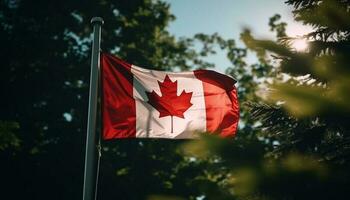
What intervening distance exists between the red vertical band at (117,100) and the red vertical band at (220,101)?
4.33 ft

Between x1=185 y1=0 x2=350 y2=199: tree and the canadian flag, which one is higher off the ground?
the canadian flag

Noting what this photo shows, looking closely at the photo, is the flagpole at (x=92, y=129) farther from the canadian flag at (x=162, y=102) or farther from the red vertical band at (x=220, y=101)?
the red vertical band at (x=220, y=101)

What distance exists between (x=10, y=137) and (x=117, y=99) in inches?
194

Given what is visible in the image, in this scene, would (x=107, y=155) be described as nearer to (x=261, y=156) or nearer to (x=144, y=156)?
(x=144, y=156)

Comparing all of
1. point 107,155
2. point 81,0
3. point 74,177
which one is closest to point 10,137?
point 74,177

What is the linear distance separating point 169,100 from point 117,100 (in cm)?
90

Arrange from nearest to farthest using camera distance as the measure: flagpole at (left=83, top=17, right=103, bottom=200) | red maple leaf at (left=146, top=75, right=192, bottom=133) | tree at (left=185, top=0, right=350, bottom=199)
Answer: tree at (left=185, top=0, right=350, bottom=199)
flagpole at (left=83, top=17, right=103, bottom=200)
red maple leaf at (left=146, top=75, right=192, bottom=133)

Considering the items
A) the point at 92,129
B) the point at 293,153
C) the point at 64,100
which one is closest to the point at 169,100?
the point at 92,129

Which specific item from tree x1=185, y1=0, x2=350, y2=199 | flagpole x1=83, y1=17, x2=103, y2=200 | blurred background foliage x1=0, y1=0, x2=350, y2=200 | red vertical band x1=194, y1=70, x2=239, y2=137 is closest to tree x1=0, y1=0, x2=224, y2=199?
blurred background foliage x1=0, y1=0, x2=350, y2=200

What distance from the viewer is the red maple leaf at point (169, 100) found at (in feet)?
24.0

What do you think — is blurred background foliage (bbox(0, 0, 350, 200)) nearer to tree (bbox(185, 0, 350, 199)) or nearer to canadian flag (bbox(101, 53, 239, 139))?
canadian flag (bbox(101, 53, 239, 139))

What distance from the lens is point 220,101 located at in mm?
7879

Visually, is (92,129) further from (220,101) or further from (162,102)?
(220,101)

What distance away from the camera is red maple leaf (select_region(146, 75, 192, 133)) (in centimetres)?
732
